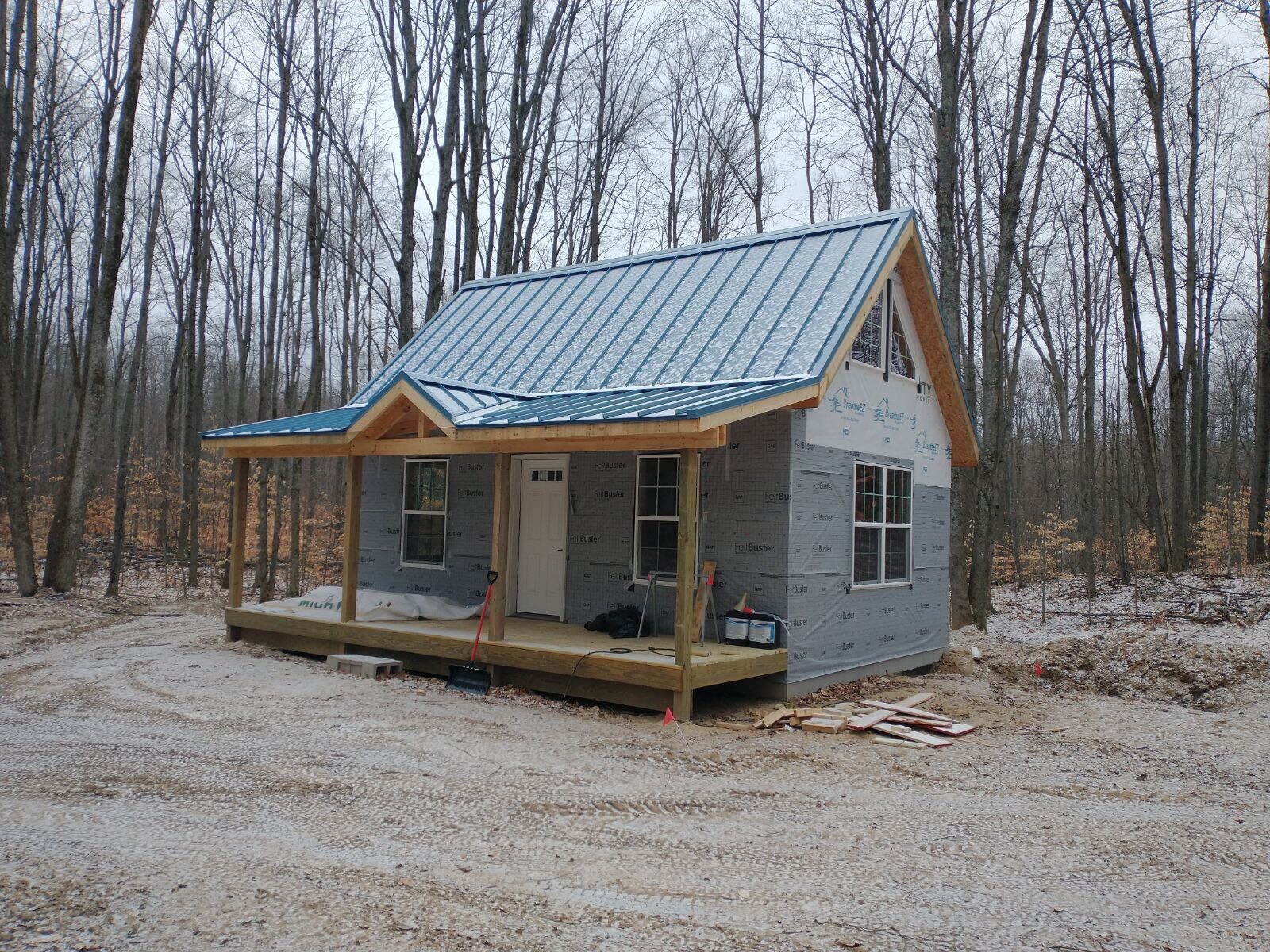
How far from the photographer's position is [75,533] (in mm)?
15984

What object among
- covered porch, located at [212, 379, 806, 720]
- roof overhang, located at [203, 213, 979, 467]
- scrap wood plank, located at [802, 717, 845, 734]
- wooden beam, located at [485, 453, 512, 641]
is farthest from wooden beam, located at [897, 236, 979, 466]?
scrap wood plank, located at [802, 717, 845, 734]

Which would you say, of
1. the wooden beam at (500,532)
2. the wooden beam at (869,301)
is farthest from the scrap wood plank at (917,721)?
the wooden beam at (500,532)

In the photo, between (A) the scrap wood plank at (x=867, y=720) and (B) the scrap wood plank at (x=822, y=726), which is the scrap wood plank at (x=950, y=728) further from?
(B) the scrap wood plank at (x=822, y=726)

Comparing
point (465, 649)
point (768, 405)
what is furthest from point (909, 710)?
point (465, 649)

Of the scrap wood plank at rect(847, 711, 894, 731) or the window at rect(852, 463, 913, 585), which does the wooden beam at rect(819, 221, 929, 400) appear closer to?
the window at rect(852, 463, 913, 585)

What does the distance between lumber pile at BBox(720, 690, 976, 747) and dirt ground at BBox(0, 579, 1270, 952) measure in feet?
0.55

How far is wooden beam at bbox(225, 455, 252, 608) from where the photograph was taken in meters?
11.4

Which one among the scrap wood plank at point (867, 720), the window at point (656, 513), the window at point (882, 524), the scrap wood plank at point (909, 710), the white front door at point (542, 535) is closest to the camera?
the scrap wood plank at point (867, 720)

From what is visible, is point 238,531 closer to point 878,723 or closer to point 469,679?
point 469,679

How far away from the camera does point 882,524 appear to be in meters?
10.9

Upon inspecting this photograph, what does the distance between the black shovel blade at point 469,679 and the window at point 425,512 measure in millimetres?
2916

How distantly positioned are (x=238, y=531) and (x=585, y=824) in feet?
25.3

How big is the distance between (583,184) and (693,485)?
63.2 feet

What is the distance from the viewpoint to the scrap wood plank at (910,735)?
25.5 ft
